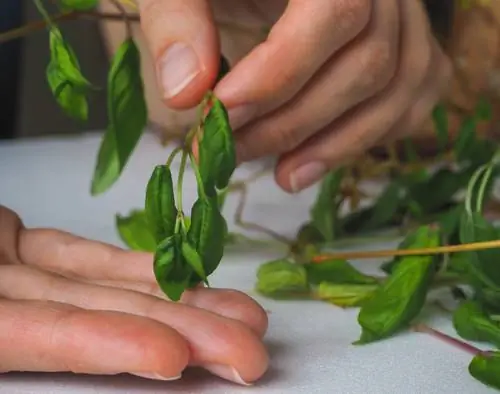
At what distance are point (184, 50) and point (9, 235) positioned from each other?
19 cm

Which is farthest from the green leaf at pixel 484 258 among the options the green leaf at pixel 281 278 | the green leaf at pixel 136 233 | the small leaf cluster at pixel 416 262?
the green leaf at pixel 136 233

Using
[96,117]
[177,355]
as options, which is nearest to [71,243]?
[177,355]

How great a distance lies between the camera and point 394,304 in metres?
0.43

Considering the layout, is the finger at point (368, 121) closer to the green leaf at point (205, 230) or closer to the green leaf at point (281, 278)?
the green leaf at point (281, 278)

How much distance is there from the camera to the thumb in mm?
422

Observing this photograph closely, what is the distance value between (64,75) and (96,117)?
1024mm

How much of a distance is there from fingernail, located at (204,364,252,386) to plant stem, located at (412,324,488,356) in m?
0.12

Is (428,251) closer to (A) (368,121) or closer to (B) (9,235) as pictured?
(A) (368,121)

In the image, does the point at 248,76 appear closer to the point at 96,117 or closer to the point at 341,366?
the point at 341,366

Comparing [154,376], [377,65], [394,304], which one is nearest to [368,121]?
[377,65]

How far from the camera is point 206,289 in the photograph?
42cm

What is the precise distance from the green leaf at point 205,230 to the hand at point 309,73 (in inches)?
3.2

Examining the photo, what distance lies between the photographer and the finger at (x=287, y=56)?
0.44 m

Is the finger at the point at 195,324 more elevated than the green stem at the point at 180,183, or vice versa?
the green stem at the point at 180,183
